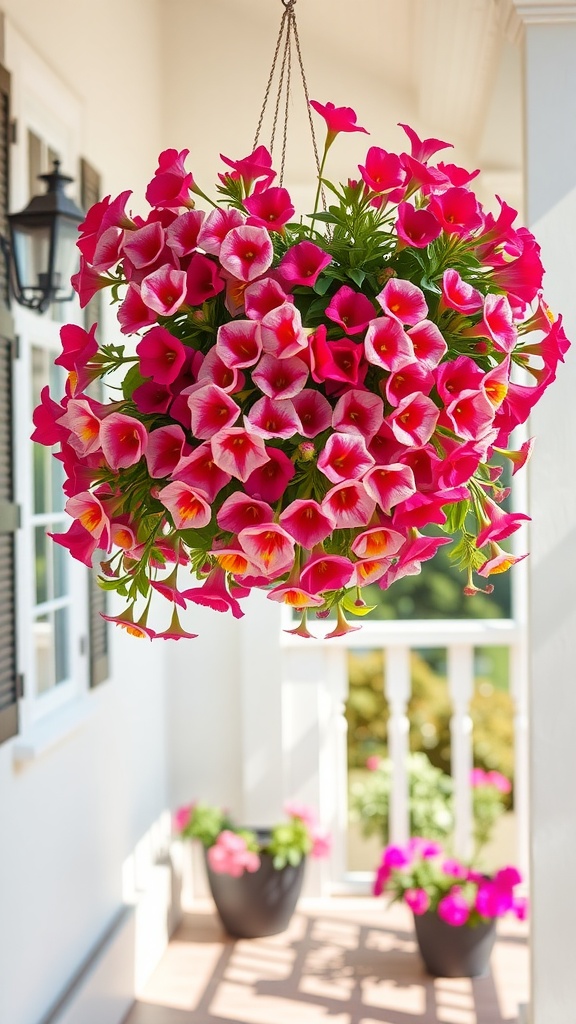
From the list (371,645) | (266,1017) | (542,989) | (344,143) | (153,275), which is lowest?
(266,1017)

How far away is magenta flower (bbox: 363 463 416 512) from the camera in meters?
1.02

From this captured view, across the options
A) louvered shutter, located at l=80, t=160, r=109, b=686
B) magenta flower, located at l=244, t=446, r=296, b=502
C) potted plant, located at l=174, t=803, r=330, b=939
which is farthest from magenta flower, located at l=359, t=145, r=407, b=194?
potted plant, located at l=174, t=803, r=330, b=939

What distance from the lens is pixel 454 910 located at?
11.4ft

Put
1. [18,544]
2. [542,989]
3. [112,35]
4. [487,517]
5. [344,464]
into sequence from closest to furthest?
[344,464] < [487,517] < [542,989] < [18,544] < [112,35]

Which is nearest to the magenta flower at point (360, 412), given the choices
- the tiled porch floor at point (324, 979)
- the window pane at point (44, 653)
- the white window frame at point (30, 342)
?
the white window frame at point (30, 342)

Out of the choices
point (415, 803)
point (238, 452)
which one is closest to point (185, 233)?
point (238, 452)

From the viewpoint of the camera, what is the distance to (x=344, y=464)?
1.02m

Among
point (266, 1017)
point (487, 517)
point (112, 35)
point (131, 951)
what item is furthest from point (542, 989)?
point (112, 35)

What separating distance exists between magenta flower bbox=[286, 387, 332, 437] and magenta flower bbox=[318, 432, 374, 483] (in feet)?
0.13

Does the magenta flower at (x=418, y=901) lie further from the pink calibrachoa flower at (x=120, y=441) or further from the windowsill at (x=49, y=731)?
the pink calibrachoa flower at (x=120, y=441)

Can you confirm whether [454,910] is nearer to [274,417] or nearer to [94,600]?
[94,600]

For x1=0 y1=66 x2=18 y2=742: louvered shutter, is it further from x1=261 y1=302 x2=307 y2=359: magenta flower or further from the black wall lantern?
x1=261 y1=302 x2=307 y2=359: magenta flower

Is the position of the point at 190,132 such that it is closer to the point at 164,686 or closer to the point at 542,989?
the point at 164,686

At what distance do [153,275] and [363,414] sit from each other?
253 millimetres
